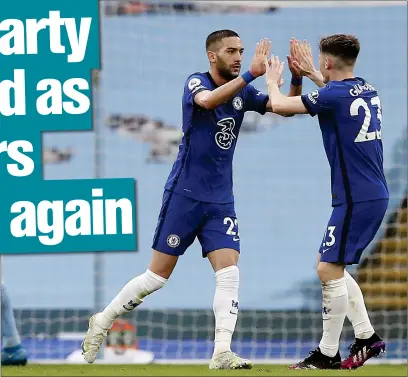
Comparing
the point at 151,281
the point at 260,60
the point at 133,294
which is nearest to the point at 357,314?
the point at 151,281

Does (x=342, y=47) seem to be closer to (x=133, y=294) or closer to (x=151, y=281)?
(x=151, y=281)

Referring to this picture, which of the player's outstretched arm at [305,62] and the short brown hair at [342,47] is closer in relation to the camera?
the short brown hair at [342,47]

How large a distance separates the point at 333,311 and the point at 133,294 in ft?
3.91

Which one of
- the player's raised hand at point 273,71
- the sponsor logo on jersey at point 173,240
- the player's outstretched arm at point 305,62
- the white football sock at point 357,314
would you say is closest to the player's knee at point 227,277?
the sponsor logo on jersey at point 173,240

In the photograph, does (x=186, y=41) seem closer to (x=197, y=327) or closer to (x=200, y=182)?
(x=197, y=327)

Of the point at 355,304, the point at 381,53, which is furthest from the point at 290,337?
the point at 355,304

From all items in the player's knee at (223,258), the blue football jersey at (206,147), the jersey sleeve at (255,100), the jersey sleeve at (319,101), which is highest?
the jersey sleeve at (255,100)

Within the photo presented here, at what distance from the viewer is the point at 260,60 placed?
6.12m

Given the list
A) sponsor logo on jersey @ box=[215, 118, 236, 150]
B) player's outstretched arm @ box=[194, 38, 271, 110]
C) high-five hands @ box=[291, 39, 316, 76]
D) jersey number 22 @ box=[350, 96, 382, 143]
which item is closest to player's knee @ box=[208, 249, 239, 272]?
sponsor logo on jersey @ box=[215, 118, 236, 150]

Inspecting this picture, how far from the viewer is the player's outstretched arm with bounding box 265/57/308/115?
6113 mm

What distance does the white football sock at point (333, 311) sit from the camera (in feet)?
20.2

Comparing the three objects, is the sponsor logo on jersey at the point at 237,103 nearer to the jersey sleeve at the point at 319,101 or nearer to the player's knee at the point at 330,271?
the jersey sleeve at the point at 319,101

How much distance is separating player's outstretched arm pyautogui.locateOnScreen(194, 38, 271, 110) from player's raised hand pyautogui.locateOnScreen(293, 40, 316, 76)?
1.19 feet

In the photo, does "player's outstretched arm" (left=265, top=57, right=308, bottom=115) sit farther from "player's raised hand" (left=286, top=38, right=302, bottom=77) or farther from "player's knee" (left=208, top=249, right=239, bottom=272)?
"player's knee" (left=208, top=249, right=239, bottom=272)
